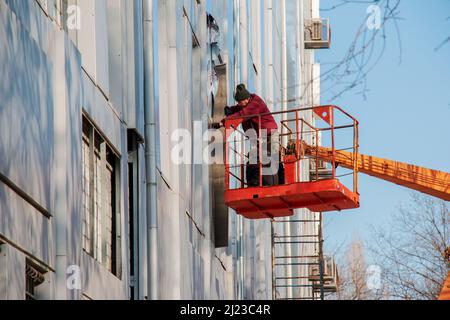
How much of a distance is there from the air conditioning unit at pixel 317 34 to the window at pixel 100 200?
4879 centimetres

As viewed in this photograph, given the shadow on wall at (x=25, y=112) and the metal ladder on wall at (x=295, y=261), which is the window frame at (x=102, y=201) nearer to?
the shadow on wall at (x=25, y=112)

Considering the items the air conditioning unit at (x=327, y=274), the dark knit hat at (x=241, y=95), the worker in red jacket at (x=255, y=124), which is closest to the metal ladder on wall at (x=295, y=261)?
the air conditioning unit at (x=327, y=274)

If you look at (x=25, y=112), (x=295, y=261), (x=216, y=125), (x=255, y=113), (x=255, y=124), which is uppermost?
(x=295, y=261)

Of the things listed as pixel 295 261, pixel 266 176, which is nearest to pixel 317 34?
pixel 295 261

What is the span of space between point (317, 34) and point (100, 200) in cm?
5052

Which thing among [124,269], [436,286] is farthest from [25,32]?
[436,286]

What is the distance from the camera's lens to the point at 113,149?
17578mm

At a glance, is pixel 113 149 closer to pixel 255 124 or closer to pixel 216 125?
pixel 255 124

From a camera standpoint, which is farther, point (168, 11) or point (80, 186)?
point (168, 11)

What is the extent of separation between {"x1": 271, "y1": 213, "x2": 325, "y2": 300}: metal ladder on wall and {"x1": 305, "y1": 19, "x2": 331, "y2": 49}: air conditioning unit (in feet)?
26.9

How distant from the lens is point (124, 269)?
→ 1764 cm

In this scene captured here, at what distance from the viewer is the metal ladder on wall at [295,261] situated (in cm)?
4050
